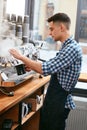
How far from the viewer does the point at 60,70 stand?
209 centimetres

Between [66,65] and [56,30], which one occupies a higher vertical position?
[56,30]

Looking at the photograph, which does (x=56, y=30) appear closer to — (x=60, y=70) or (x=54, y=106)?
(x=60, y=70)

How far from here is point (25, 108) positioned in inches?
91.4

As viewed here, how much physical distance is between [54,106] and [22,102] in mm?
256

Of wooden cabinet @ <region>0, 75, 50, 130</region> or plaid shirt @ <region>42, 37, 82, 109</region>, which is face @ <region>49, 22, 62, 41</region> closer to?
plaid shirt @ <region>42, 37, 82, 109</region>

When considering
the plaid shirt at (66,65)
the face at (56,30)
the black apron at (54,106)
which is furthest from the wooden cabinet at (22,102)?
the face at (56,30)

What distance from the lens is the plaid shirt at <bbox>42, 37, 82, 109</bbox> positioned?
2041 millimetres

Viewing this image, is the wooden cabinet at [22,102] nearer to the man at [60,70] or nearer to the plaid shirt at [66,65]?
the man at [60,70]

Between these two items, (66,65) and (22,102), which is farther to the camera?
(22,102)

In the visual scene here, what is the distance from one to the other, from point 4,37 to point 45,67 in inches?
16.1

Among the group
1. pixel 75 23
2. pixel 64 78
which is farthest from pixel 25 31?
pixel 75 23

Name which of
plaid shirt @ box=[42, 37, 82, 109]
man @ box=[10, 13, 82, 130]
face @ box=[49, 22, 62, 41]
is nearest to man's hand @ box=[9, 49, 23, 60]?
man @ box=[10, 13, 82, 130]

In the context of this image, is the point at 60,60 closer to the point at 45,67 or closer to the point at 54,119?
the point at 45,67

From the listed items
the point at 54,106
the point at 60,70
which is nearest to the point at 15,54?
the point at 60,70
